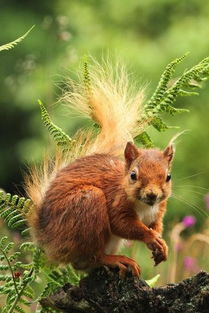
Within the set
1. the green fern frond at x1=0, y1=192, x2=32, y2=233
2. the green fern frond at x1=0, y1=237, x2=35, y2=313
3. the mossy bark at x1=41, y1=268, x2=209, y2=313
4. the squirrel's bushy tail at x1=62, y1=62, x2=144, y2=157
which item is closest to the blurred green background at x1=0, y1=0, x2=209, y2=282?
the squirrel's bushy tail at x1=62, y1=62, x2=144, y2=157

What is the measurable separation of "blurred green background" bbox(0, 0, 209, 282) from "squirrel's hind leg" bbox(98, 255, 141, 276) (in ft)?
18.1

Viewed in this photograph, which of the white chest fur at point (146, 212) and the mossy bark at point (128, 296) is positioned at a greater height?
the white chest fur at point (146, 212)

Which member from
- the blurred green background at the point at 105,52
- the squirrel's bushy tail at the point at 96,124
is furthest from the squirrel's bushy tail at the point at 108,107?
the blurred green background at the point at 105,52

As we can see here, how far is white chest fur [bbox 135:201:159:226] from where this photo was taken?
380cm

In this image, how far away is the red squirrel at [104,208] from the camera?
12.1 feet

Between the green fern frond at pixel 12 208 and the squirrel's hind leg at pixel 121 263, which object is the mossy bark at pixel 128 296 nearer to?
the squirrel's hind leg at pixel 121 263

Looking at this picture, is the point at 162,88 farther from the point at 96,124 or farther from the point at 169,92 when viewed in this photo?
the point at 96,124

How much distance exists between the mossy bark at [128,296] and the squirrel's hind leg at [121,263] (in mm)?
50

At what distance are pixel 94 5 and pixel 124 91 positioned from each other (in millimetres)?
9070

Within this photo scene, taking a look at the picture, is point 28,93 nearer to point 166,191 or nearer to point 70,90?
point 70,90

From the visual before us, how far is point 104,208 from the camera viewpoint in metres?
3.79

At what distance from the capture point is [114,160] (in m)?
4.02

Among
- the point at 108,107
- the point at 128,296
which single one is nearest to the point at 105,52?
the point at 108,107

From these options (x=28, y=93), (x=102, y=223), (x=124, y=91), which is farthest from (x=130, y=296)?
(x=28, y=93)
